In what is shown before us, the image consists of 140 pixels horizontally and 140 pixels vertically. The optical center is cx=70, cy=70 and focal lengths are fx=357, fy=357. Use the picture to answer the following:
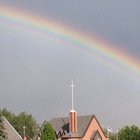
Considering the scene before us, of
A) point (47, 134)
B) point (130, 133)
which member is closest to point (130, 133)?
point (130, 133)

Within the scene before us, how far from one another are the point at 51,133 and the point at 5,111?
79.8 meters

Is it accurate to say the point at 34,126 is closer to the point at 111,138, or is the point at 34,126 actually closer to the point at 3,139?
the point at 111,138

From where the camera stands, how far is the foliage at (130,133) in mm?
116062

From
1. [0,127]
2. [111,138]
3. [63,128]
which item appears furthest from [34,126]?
[0,127]

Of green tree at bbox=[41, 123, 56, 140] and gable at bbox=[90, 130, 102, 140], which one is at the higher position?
gable at bbox=[90, 130, 102, 140]

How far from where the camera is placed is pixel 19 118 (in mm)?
137875

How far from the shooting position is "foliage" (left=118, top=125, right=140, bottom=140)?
381 feet

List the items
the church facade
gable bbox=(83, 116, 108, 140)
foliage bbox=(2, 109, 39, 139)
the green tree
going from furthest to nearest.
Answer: foliage bbox=(2, 109, 39, 139) < gable bbox=(83, 116, 108, 140) < the church facade < the green tree

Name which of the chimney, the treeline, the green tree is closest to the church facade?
the chimney

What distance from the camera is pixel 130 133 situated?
118m

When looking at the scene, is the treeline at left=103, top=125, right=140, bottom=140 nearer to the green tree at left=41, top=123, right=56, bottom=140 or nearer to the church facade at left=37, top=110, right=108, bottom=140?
the church facade at left=37, top=110, right=108, bottom=140

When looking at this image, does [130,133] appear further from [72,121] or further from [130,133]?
[72,121]

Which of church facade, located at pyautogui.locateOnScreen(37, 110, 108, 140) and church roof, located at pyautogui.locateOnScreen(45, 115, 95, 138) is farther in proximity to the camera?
church roof, located at pyautogui.locateOnScreen(45, 115, 95, 138)

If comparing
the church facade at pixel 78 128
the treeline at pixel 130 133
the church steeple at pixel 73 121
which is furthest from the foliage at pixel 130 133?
the church steeple at pixel 73 121
